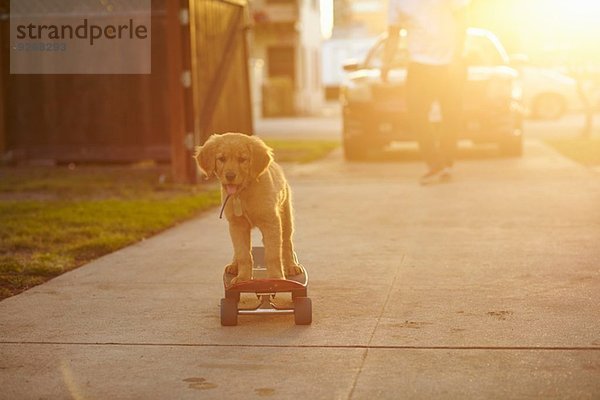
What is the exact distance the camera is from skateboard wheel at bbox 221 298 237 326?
5.51m

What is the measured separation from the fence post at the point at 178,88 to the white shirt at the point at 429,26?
2.21 meters

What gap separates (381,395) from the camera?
432 cm

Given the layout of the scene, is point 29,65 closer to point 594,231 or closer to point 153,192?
point 153,192

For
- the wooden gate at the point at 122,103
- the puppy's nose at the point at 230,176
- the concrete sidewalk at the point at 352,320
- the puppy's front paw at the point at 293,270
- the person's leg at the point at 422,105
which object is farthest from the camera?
the wooden gate at the point at 122,103

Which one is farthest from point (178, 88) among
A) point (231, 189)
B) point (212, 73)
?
point (231, 189)

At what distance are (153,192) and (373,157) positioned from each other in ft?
15.9

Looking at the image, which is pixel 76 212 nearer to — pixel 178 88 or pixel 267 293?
pixel 178 88

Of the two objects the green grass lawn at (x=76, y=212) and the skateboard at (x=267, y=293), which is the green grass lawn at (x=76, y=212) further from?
the skateboard at (x=267, y=293)

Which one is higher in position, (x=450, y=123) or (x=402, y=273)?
(x=450, y=123)

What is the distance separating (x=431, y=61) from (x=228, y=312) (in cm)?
677

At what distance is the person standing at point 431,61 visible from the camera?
11.8 m

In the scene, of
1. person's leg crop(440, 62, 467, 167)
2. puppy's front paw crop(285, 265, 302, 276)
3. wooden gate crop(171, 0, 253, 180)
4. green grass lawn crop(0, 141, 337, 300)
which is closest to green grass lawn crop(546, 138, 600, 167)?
person's leg crop(440, 62, 467, 167)

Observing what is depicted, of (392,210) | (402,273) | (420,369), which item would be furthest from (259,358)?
(392,210)

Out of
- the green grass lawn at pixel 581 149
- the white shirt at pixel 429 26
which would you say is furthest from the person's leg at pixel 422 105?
the green grass lawn at pixel 581 149
